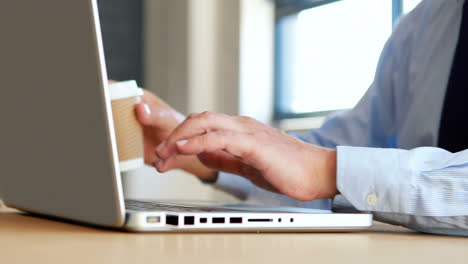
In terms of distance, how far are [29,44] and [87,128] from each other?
5.0 inches

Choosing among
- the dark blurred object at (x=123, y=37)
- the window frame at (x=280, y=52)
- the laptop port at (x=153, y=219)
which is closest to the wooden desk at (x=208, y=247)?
the laptop port at (x=153, y=219)

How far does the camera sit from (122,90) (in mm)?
703

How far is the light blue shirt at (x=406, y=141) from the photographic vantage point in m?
0.72

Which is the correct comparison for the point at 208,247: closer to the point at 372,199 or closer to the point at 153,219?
the point at 153,219

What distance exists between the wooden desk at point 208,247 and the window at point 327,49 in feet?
6.80

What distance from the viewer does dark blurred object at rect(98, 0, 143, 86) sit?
3.62 m

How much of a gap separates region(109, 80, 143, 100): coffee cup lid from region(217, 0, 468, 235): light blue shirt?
0.86ft

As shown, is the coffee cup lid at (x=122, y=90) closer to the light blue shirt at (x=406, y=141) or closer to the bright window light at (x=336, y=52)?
the light blue shirt at (x=406, y=141)

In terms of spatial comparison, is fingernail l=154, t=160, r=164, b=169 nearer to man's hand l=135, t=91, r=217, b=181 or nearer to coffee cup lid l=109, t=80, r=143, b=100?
coffee cup lid l=109, t=80, r=143, b=100

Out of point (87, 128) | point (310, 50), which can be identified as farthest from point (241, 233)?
point (310, 50)

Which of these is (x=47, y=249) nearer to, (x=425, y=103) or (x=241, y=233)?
(x=241, y=233)

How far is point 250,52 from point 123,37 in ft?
2.81

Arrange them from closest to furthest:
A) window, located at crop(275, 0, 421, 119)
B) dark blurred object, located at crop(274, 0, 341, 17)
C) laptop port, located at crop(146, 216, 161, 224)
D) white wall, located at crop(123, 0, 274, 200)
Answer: laptop port, located at crop(146, 216, 161, 224), window, located at crop(275, 0, 421, 119), dark blurred object, located at crop(274, 0, 341, 17), white wall, located at crop(123, 0, 274, 200)

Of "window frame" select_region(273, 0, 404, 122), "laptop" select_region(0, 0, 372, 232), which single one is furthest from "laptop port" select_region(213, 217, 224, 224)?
"window frame" select_region(273, 0, 404, 122)
